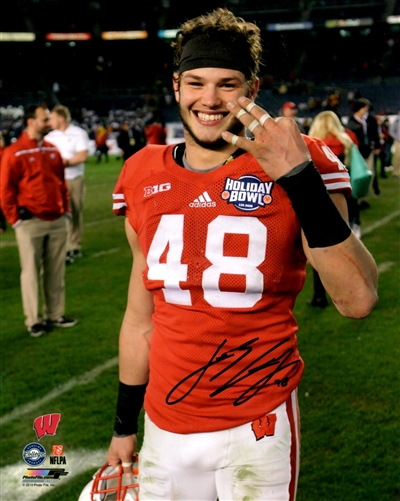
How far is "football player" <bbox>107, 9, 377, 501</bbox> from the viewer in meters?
1.77

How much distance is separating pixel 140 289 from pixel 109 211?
1100 centimetres

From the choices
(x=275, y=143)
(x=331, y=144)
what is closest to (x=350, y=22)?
(x=331, y=144)

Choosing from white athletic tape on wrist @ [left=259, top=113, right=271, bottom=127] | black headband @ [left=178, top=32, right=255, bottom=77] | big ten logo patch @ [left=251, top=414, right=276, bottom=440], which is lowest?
big ten logo patch @ [left=251, top=414, right=276, bottom=440]

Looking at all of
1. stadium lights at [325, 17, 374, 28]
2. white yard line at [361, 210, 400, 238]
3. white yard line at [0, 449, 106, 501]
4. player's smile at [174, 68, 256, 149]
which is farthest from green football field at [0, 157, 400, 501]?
stadium lights at [325, 17, 374, 28]

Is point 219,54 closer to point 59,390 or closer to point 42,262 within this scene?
point 59,390

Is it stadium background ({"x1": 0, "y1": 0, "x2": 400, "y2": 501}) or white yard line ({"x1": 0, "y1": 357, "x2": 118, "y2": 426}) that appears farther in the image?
white yard line ({"x1": 0, "y1": 357, "x2": 118, "y2": 426})

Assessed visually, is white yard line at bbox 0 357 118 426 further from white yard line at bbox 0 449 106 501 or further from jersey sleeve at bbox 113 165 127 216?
jersey sleeve at bbox 113 165 127 216

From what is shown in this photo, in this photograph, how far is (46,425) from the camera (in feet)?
11.7

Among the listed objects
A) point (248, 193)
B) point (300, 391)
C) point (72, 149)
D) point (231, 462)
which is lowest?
point (300, 391)

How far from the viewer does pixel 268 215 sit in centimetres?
176

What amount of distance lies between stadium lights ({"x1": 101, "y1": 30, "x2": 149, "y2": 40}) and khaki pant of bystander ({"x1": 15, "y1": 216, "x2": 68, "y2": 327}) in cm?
3976

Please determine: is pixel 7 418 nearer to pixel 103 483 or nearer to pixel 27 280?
pixel 27 280

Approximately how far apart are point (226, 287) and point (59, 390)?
3100 millimetres

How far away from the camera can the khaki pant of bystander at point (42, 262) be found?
5.78m
